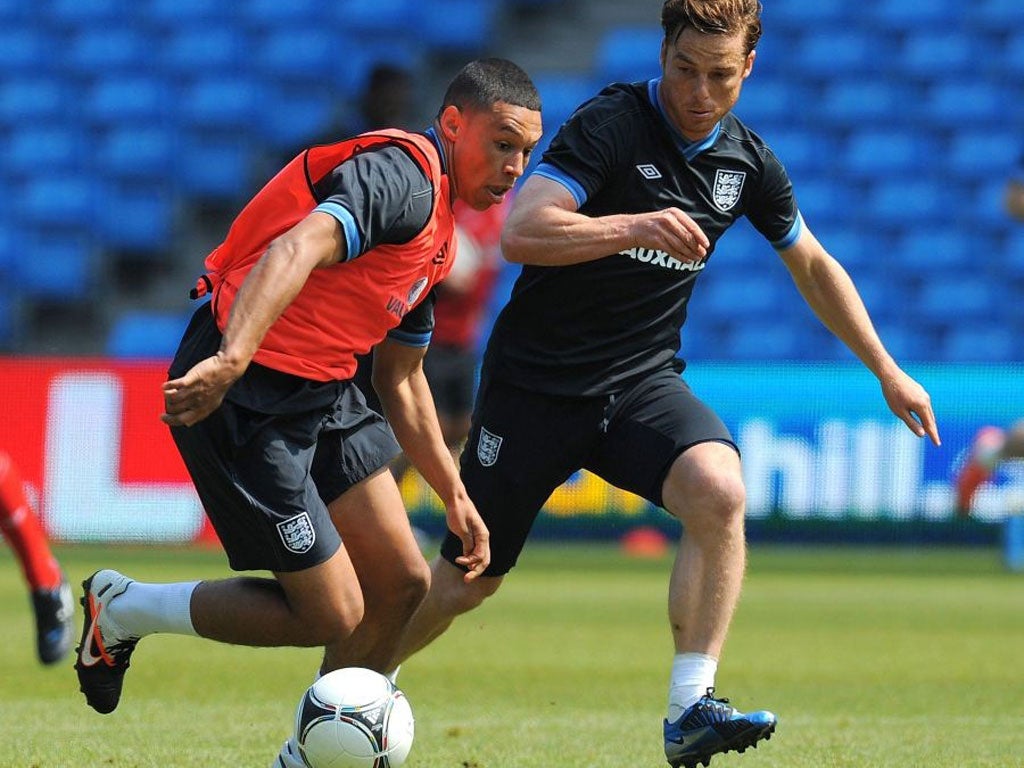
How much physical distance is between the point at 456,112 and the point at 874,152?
1348 centimetres

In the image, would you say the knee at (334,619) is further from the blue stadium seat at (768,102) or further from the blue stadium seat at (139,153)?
the blue stadium seat at (139,153)

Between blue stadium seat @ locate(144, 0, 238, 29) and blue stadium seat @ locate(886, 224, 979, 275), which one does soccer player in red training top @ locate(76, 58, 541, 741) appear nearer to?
blue stadium seat @ locate(886, 224, 979, 275)

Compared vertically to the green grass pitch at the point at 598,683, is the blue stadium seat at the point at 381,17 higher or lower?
higher

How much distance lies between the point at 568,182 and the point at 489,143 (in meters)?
0.47

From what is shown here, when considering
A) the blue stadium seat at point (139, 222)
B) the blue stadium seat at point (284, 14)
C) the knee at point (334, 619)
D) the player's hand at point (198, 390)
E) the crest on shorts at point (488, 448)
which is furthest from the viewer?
the blue stadium seat at point (284, 14)

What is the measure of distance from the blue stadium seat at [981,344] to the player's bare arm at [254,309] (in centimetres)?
1263

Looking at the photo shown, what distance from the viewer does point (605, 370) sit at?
5898 millimetres

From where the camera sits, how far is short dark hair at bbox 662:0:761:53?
5504mm

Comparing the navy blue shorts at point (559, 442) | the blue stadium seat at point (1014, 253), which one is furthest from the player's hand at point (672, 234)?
the blue stadium seat at point (1014, 253)

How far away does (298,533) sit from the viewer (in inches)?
198

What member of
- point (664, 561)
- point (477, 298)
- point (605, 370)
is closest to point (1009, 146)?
point (664, 561)

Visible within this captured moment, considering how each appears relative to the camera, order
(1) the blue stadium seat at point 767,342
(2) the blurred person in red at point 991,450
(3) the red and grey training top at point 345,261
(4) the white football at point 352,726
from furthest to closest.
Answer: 1. (1) the blue stadium seat at point 767,342
2. (2) the blurred person in red at point 991,450
3. (3) the red and grey training top at point 345,261
4. (4) the white football at point 352,726

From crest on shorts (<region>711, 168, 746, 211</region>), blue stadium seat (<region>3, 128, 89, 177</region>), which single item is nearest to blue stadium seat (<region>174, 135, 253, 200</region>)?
blue stadium seat (<region>3, 128, 89, 177</region>)

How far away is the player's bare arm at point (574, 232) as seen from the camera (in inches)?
195
